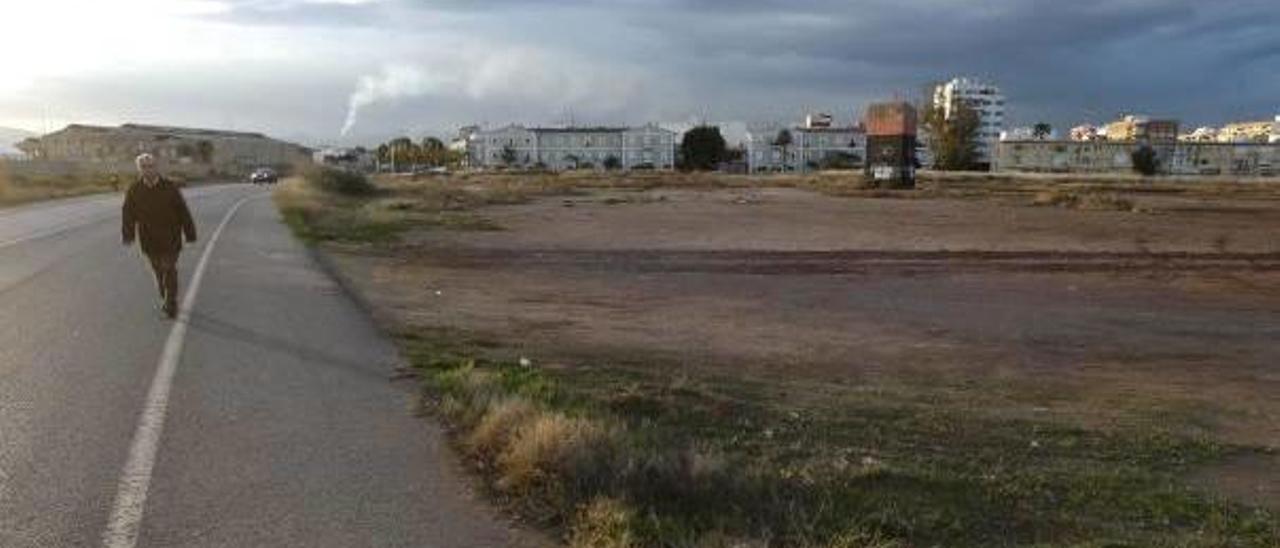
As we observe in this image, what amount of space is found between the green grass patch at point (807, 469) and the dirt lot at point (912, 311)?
776 millimetres

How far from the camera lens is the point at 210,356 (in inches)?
455

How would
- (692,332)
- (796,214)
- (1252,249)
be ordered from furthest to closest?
1. (796,214)
2. (1252,249)
3. (692,332)

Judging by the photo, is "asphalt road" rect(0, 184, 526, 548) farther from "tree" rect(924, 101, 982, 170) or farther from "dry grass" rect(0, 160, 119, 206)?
"tree" rect(924, 101, 982, 170)

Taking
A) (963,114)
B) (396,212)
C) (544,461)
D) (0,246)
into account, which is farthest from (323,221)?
(963,114)

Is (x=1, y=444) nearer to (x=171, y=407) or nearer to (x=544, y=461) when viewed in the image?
(x=171, y=407)

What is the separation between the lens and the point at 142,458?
752cm

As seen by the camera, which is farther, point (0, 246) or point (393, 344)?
point (0, 246)

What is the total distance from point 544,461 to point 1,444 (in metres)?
3.32

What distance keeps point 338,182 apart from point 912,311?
208ft

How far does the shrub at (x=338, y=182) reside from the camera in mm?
77438

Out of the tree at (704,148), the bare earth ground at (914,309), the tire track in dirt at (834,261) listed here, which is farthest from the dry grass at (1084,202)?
the tree at (704,148)

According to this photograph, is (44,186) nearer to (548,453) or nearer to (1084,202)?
(1084,202)

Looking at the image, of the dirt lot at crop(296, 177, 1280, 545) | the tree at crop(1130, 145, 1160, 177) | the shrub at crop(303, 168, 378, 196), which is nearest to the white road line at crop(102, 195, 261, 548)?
the dirt lot at crop(296, 177, 1280, 545)

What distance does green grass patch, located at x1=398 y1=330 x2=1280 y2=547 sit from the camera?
631cm
